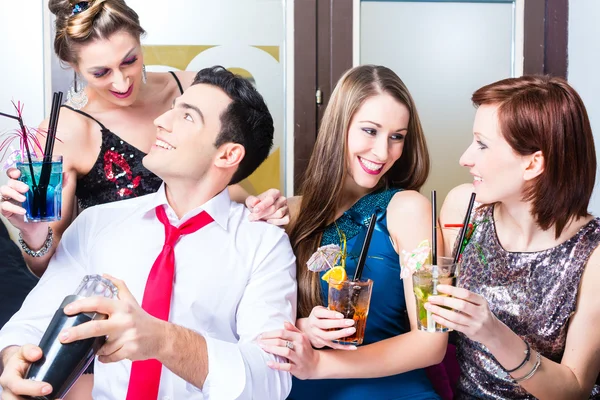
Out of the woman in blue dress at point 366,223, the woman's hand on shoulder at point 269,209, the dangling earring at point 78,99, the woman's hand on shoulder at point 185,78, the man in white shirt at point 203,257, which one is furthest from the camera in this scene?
the woman's hand on shoulder at point 185,78

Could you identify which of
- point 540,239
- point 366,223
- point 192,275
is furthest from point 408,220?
point 192,275

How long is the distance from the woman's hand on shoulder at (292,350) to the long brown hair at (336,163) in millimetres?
243

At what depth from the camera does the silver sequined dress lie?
1.94m

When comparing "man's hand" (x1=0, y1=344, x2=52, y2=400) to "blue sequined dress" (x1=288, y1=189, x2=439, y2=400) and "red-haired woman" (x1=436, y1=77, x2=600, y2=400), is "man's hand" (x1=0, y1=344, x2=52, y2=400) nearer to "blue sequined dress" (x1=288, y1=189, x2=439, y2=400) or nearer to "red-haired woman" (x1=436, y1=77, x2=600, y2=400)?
"blue sequined dress" (x1=288, y1=189, x2=439, y2=400)

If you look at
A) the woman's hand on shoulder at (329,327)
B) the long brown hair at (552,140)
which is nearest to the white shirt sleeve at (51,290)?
the woman's hand on shoulder at (329,327)

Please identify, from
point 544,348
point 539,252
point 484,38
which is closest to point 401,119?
point 539,252

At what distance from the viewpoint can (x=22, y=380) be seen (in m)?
1.37

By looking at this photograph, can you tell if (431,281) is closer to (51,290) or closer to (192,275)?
(192,275)

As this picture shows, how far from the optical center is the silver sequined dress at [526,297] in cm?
194

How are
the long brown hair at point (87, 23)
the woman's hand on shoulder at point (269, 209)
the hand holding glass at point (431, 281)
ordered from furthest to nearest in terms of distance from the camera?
the long brown hair at point (87, 23)
the woman's hand on shoulder at point (269, 209)
the hand holding glass at point (431, 281)

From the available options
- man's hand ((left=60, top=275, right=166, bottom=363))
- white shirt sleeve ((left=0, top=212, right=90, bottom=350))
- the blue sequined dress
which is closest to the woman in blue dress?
the blue sequined dress

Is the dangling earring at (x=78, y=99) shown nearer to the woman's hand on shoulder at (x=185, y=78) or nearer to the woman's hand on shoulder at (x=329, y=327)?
the woman's hand on shoulder at (x=185, y=78)

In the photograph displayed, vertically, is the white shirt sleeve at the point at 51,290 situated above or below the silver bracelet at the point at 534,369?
above

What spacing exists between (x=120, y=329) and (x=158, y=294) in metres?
0.46
